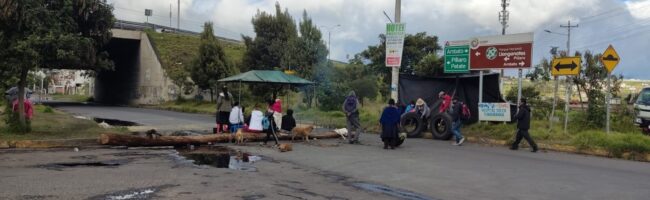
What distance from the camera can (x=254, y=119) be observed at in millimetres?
16891

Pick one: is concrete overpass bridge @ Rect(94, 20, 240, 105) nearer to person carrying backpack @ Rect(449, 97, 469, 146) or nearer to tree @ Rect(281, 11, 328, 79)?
tree @ Rect(281, 11, 328, 79)

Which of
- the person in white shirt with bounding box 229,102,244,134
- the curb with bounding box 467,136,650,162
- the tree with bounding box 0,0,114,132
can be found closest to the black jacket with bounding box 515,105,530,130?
the curb with bounding box 467,136,650,162

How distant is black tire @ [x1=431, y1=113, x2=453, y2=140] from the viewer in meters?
18.7

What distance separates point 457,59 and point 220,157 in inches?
433

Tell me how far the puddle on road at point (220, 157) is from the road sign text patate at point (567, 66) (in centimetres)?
993

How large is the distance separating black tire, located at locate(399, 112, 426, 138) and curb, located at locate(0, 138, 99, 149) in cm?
964

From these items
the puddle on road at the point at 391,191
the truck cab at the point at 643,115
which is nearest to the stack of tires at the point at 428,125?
the truck cab at the point at 643,115

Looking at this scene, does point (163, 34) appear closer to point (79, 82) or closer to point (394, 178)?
point (394, 178)

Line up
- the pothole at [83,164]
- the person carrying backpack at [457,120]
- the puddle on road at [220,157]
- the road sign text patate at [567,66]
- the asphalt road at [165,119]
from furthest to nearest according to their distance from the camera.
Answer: the asphalt road at [165,119], the person carrying backpack at [457,120], the road sign text patate at [567,66], the puddle on road at [220,157], the pothole at [83,164]

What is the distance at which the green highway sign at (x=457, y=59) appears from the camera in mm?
20828

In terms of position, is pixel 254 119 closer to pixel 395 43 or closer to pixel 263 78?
pixel 395 43

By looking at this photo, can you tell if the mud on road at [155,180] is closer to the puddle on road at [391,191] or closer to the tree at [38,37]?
the puddle on road at [391,191]

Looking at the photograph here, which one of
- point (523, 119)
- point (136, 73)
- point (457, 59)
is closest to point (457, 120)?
point (523, 119)

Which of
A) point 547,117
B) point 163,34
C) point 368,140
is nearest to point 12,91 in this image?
point 368,140
